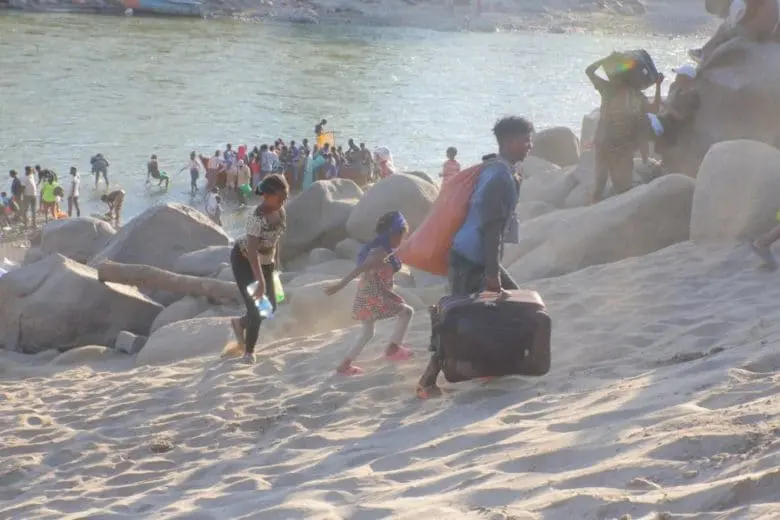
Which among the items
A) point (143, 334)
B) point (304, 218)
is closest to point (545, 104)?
point (304, 218)

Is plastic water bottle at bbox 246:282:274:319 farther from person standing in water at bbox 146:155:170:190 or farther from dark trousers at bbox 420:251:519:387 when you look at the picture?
person standing in water at bbox 146:155:170:190

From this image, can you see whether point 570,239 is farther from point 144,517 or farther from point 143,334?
point 144,517

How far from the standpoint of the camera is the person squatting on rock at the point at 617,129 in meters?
9.67

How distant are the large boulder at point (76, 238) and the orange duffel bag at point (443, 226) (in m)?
8.61

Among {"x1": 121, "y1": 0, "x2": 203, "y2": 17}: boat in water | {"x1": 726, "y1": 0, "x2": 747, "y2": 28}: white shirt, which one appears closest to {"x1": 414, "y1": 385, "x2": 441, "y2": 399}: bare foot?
{"x1": 726, "y1": 0, "x2": 747, "y2": 28}: white shirt

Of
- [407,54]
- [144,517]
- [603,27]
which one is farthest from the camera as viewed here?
[603,27]

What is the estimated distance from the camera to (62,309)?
30.7 ft

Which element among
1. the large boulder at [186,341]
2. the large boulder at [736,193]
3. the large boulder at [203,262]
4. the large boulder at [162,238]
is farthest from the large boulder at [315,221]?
the large boulder at [736,193]

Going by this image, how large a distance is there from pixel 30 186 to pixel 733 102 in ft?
41.1

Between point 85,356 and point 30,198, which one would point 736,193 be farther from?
point 30,198

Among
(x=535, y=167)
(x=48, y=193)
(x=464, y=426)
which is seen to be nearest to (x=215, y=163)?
(x=48, y=193)

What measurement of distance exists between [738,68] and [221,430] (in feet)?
22.5

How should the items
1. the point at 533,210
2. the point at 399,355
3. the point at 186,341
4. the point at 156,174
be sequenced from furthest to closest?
the point at 156,174 → the point at 533,210 → the point at 186,341 → the point at 399,355

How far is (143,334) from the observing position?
31.3 feet
